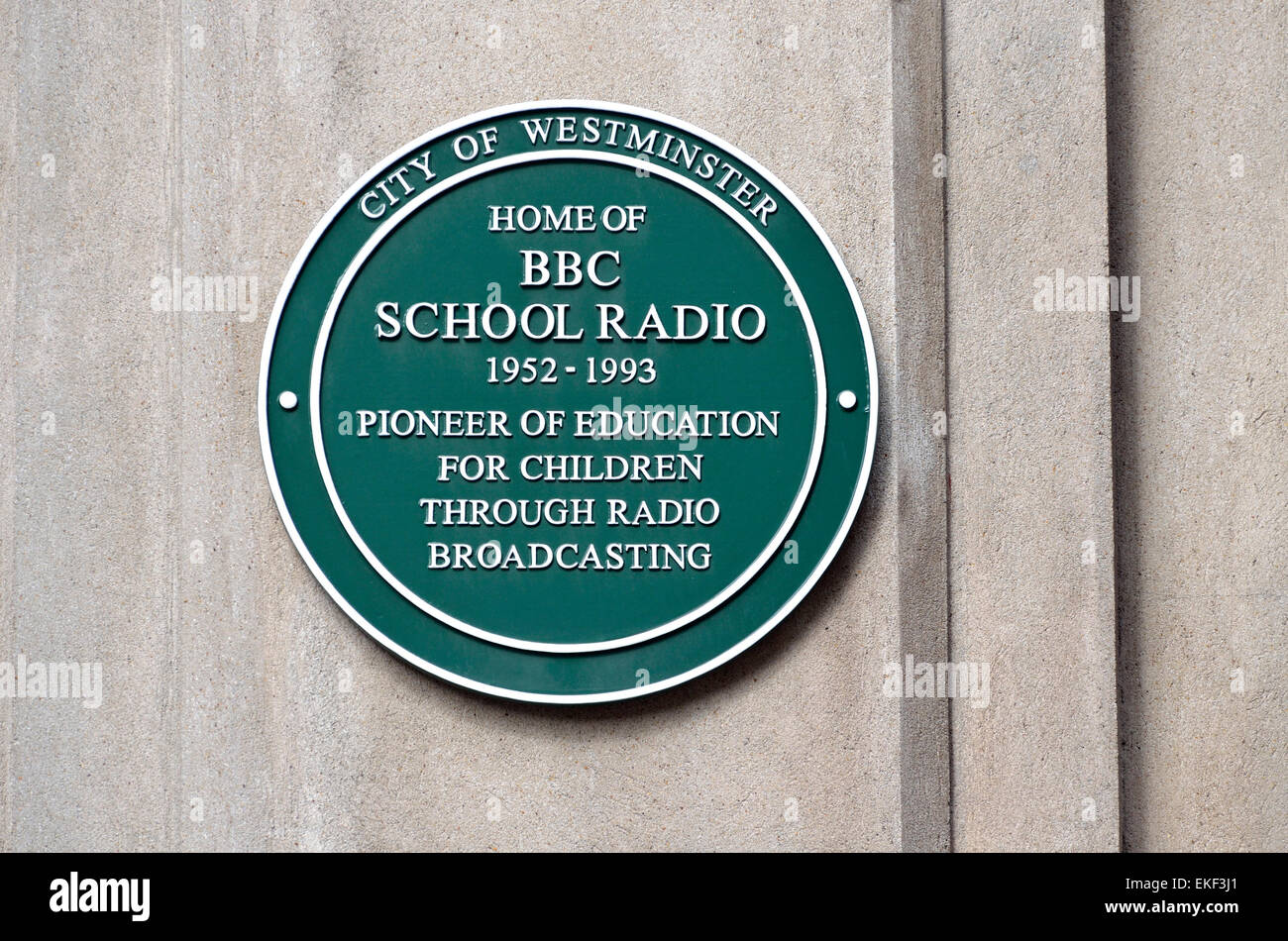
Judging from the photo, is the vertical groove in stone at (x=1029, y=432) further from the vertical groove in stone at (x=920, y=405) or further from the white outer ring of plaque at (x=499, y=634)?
the white outer ring of plaque at (x=499, y=634)

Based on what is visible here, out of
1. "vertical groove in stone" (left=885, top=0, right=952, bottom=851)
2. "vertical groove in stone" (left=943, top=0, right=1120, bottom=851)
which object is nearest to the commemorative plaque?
"vertical groove in stone" (left=885, top=0, right=952, bottom=851)

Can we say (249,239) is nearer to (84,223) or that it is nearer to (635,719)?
(84,223)

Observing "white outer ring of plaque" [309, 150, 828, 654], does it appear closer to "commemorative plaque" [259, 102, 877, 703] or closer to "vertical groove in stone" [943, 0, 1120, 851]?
"commemorative plaque" [259, 102, 877, 703]

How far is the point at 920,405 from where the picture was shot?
384 cm

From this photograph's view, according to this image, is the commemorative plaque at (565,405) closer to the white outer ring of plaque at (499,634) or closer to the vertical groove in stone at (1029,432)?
the white outer ring of plaque at (499,634)

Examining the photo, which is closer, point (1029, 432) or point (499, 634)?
point (499, 634)

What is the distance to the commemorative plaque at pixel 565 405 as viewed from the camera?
371 cm

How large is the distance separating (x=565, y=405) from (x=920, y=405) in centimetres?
111

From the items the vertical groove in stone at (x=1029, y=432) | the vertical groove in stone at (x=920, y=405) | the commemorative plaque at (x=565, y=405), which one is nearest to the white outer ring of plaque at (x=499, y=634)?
the commemorative plaque at (x=565, y=405)

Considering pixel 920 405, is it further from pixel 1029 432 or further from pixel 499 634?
pixel 499 634

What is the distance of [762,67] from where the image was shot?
388cm

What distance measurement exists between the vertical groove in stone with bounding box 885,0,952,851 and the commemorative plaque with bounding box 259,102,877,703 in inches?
7.3

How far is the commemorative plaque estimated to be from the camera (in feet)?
12.2

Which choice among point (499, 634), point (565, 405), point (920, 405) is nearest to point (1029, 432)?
point (920, 405)
